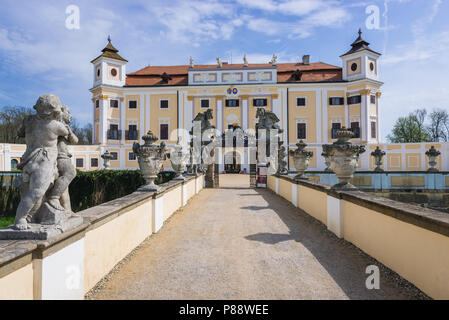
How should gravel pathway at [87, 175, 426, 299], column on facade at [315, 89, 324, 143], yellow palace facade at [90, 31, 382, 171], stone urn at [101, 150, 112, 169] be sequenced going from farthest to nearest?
1. column on facade at [315, 89, 324, 143]
2. yellow palace facade at [90, 31, 382, 171]
3. stone urn at [101, 150, 112, 169]
4. gravel pathway at [87, 175, 426, 299]

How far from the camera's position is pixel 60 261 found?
9.03ft

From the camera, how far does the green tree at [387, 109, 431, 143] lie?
43594mm

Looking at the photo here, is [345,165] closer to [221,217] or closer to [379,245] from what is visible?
[379,245]

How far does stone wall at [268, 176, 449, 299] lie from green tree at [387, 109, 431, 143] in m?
45.9

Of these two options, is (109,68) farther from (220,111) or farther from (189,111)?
(220,111)

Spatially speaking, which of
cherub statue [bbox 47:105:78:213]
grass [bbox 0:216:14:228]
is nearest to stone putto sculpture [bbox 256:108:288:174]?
cherub statue [bbox 47:105:78:213]

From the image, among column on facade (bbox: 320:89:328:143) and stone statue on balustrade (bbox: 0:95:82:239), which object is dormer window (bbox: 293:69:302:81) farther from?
stone statue on balustrade (bbox: 0:95:82:239)

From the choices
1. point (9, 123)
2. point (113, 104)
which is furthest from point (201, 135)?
point (9, 123)

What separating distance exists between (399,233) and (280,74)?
3473cm

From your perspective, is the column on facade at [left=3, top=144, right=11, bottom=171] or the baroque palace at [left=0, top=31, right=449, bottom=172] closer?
the column on facade at [left=3, top=144, right=11, bottom=171]

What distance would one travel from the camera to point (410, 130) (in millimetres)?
44344

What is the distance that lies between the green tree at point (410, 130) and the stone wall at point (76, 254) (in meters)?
49.2

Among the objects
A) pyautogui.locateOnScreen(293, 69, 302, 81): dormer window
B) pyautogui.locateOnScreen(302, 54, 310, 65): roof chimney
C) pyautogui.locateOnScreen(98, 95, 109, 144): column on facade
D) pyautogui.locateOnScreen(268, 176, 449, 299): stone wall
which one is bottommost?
pyautogui.locateOnScreen(268, 176, 449, 299): stone wall

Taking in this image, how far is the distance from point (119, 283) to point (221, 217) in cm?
451
